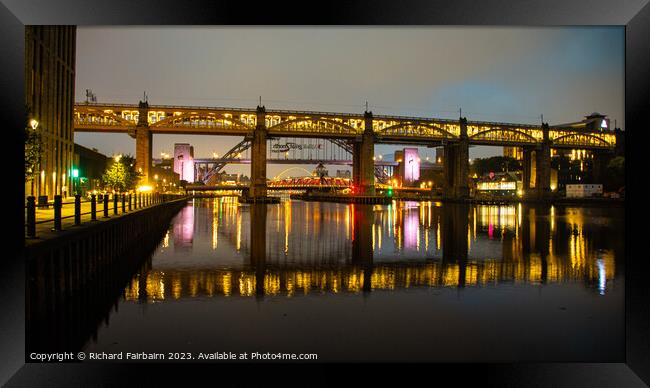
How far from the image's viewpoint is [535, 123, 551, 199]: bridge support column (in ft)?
363

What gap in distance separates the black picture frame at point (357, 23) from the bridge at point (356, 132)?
70.8 m

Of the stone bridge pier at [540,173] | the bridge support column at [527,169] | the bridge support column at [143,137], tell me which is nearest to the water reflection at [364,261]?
the bridge support column at [143,137]

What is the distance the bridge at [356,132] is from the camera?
81.9 metres

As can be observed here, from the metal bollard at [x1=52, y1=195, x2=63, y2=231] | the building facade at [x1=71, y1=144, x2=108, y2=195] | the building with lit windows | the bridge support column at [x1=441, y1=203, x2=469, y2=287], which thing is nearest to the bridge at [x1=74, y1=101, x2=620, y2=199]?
the building facade at [x1=71, y1=144, x2=108, y2=195]

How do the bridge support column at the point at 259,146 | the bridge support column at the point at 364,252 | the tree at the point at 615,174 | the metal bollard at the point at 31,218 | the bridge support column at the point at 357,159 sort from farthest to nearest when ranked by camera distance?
the tree at the point at 615,174
the bridge support column at the point at 357,159
the bridge support column at the point at 259,146
the bridge support column at the point at 364,252
the metal bollard at the point at 31,218

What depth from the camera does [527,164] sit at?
117 meters

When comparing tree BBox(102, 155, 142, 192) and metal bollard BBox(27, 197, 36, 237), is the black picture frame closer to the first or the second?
metal bollard BBox(27, 197, 36, 237)

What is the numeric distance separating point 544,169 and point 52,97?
9602cm

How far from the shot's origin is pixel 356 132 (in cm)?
9438

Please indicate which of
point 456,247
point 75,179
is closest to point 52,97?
point 75,179

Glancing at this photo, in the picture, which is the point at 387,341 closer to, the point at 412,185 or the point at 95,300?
the point at 95,300

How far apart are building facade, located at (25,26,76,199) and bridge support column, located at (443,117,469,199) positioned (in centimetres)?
7333

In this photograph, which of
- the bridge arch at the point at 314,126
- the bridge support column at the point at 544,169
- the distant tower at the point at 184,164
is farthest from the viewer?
the distant tower at the point at 184,164

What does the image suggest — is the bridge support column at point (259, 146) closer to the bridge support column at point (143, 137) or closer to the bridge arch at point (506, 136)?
the bridge support column at point (143, 137)
